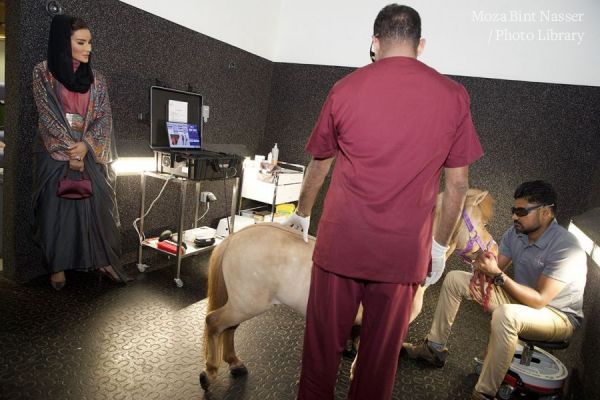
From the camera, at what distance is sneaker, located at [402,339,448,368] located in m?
2.27

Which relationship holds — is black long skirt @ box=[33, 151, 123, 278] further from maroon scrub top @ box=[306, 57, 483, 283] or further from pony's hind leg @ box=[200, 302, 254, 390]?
maroon scrub top @ box=[306, 57, 483, 283]

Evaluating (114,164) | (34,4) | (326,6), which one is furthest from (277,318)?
(326,6)

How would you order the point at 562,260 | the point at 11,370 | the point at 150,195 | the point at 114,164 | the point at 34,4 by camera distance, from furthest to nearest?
the point at 150,195 < the point at 114,164 < the point at 34,4 < the point at 562,260 < the point at 11,370

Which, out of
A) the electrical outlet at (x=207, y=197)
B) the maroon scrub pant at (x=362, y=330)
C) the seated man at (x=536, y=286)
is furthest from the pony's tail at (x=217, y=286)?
the electrical outlet at (x=207, y=197)

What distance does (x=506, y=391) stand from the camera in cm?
190

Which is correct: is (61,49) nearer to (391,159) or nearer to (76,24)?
(76,24)

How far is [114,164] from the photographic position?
9.25ft

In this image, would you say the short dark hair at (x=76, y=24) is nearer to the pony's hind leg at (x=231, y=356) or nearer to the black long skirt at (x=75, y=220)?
the black long skirt at (x=75, y=220)

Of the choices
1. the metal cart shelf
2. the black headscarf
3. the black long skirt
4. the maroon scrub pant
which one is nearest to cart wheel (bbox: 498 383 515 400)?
the maroon scrub pant

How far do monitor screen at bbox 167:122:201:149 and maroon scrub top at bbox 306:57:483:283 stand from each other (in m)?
2.09

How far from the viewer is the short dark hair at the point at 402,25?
1130 millimetres

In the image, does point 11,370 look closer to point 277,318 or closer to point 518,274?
point 277,318

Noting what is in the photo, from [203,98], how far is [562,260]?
3.03 m

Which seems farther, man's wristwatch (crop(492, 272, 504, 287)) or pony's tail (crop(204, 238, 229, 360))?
man's wristwatch (crop(492, 272, 504, 287))
